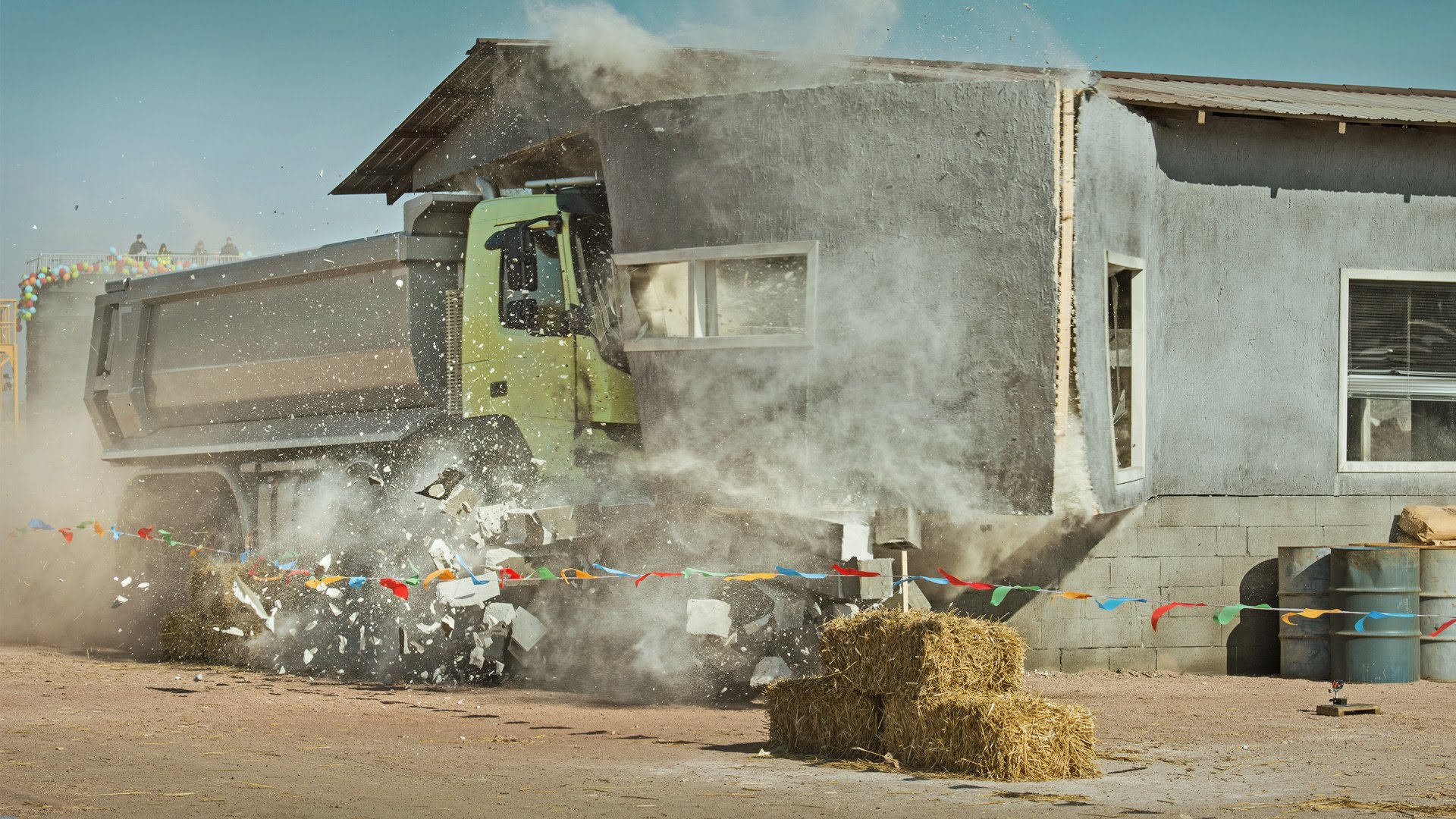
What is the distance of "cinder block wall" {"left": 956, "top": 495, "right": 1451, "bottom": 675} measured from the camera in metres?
12.4

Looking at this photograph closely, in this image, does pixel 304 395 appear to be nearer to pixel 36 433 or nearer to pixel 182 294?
pixel 182 294

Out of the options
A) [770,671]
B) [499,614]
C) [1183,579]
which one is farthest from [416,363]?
[1183,579]

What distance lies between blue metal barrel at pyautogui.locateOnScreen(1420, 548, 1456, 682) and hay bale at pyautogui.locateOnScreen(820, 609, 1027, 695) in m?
5.22

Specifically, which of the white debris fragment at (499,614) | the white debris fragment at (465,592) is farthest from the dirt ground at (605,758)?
the white debris fragment at (465,592)

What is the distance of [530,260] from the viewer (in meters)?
12.8

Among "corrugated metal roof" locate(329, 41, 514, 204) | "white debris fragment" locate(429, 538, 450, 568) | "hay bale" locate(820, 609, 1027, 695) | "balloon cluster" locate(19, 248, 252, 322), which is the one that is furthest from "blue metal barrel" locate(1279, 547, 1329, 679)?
"balloon cluster" locate(19, 248, 252, 322)

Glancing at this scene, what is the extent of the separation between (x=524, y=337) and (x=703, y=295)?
7.19 feet

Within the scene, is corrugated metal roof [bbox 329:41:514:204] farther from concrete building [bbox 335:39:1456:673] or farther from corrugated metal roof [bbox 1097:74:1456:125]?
corrugated metal roof [bbox 1097:74:1456:125]

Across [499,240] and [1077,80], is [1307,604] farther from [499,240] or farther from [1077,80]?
[499,240]

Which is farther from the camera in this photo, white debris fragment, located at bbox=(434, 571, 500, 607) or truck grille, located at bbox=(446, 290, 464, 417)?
truck grille, located at bbox=(446, 290, 464, 417)

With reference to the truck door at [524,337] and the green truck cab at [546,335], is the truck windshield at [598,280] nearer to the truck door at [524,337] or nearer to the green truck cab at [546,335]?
the green truck cab at [546,335]

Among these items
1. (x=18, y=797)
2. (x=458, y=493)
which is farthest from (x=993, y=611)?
(x=18, y=797)

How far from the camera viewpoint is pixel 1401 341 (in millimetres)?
13109

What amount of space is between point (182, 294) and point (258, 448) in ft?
6.46
